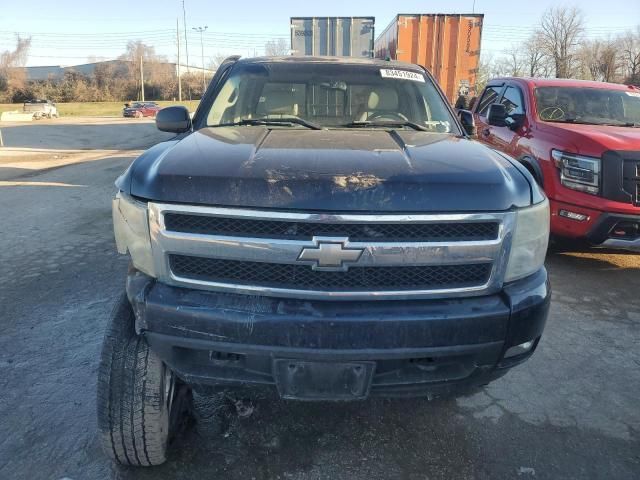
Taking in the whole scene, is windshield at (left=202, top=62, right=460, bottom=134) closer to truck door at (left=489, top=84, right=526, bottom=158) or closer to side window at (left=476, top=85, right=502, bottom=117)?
truck door at (left=489, top=84, right=526, bottom=158)

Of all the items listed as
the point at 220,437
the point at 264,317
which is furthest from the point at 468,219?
the point at 220,437

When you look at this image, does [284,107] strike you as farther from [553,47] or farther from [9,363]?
[553,47]

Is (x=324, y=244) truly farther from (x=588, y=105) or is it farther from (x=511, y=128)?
(x=588, y=105)

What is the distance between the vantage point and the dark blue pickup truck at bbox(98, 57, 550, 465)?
6.42 feet

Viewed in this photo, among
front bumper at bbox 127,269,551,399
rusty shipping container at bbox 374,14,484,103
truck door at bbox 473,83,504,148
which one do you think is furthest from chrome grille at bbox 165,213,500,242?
rusty shipping container at bbox 374,14,484,103

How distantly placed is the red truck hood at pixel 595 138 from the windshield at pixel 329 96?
6.59 feet

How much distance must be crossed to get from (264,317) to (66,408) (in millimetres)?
1613

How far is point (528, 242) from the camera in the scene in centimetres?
214

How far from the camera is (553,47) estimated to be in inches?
2080

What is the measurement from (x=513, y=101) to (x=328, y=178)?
17.8 ft

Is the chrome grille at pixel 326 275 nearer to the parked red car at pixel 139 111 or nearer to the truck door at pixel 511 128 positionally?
the truck door at pixel 511 128

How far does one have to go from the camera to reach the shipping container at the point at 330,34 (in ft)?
44.3

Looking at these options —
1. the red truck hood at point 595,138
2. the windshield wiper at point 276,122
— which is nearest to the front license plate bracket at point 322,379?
the windshield wiper at point 276,122

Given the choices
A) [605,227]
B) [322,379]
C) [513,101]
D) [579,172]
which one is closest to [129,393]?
[322,379]
